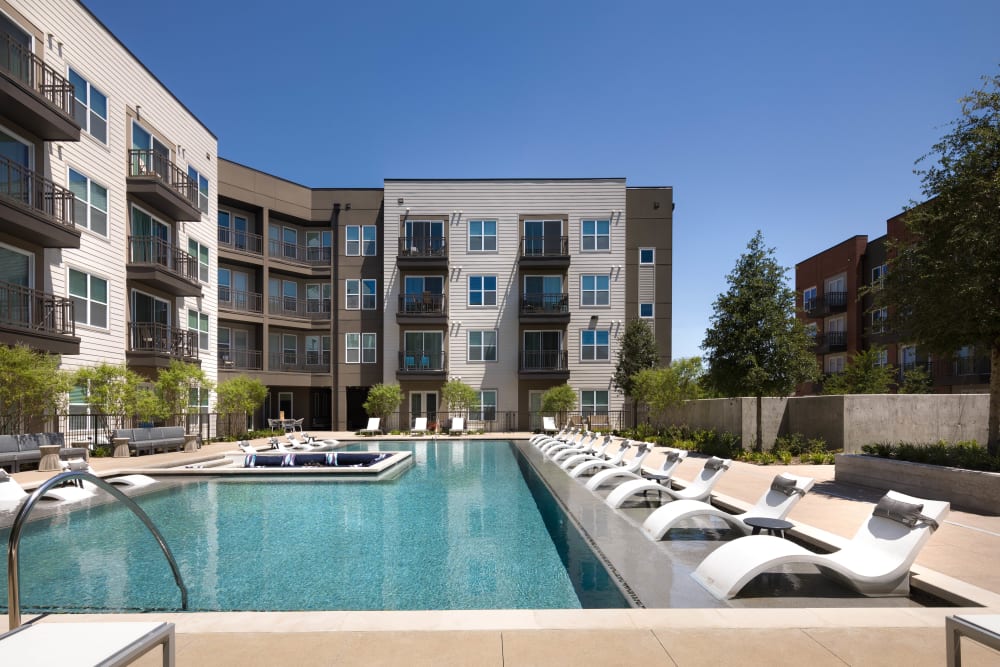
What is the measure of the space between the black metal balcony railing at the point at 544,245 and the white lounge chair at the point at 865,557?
93.0 ft

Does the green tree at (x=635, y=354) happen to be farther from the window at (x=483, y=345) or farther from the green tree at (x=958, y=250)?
the green tree at (x=958, y=250)

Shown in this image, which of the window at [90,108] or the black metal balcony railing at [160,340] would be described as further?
the black metal balcony railing at [160,340]

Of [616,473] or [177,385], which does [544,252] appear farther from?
[616,473]

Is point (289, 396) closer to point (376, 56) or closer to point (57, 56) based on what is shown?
point (57, 56)

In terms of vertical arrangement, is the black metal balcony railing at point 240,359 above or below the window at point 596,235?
below

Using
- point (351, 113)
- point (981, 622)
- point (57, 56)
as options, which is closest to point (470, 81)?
point (351, 113)

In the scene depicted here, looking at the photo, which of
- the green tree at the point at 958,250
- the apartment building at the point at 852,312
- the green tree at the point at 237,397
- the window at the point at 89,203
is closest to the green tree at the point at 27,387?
the window at the point at 89,203

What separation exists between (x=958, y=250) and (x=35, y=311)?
23.0m

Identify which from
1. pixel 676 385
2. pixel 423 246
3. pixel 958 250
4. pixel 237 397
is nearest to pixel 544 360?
pixel 423 246

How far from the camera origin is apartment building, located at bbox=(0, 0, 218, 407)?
53.9 ft

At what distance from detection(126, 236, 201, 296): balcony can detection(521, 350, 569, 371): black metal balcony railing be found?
1692cm

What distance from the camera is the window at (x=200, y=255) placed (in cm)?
2630

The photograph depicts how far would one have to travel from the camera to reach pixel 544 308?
33312 millimetres

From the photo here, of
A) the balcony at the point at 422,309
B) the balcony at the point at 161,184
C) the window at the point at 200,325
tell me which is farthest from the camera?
the balcony at the point at 422,309
